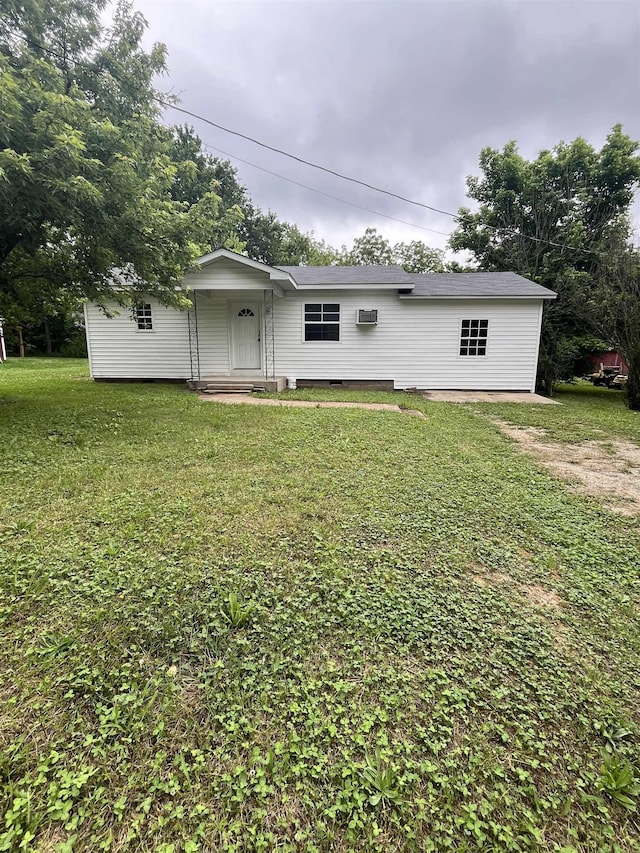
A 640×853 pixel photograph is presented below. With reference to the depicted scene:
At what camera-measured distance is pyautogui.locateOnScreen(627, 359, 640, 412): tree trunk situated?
1016cm

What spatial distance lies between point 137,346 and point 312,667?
11.8 m

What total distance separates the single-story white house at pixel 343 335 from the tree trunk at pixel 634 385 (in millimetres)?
2199

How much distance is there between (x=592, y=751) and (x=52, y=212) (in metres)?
6.90

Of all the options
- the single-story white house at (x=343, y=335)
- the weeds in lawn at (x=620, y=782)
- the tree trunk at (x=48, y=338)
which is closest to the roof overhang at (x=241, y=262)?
the single-story white house at (x=343, y=335)

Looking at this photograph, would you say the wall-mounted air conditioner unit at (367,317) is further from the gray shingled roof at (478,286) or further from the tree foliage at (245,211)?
the tree foliage at (245,211)

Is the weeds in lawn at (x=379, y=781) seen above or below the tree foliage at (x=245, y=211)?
below

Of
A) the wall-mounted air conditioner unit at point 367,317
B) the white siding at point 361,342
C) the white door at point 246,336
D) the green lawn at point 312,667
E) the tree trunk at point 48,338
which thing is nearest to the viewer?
the green lawn at point 312,667

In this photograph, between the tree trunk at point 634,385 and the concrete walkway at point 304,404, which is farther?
the tree trunk at point 634,385

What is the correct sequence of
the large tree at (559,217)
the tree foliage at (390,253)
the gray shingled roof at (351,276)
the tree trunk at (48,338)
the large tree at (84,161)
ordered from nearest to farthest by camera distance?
1. the large tree at (84,161)
2. the gray shingled roof at (351,276)
3. the large tree at (559,217)
4. the tree trunk at (48,338)
5. the tree foliage at (390,253)

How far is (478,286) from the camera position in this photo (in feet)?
36.8

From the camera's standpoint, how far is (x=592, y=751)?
1471 mm

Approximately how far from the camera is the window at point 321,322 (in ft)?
36.9

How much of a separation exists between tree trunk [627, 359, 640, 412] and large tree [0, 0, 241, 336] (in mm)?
10527

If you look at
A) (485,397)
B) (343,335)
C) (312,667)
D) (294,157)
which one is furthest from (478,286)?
(312,667)
